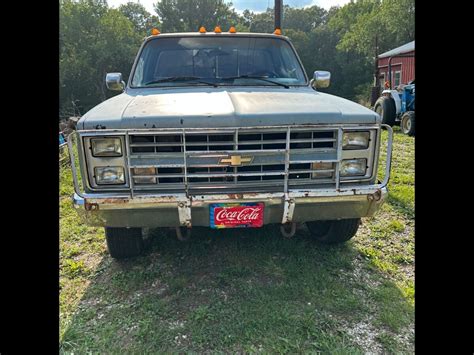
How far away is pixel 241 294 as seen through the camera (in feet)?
9.70

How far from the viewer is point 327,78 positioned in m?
4.27

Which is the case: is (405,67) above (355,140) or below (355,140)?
above

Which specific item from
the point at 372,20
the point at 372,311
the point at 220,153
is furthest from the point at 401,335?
the point at 372,20

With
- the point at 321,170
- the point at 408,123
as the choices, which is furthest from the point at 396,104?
the point at 321,170

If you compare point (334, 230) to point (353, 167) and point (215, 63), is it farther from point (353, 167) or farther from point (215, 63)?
point (215, 63)

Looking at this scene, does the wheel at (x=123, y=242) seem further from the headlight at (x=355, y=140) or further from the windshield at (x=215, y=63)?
the headlight at (x=355, y=140)

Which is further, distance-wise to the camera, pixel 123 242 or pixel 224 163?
pixel 123 242

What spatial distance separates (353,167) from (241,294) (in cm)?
133

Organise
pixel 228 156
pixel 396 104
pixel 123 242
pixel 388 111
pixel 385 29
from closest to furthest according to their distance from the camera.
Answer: pixel 228 156, pixel 123 242, pixel 388 111, pixel 396 104, pixel 385 29

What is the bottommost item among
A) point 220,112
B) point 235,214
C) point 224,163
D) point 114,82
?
point 235,214

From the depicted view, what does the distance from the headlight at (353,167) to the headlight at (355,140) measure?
0.11 meters

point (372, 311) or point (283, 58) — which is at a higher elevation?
point (283, 58)
